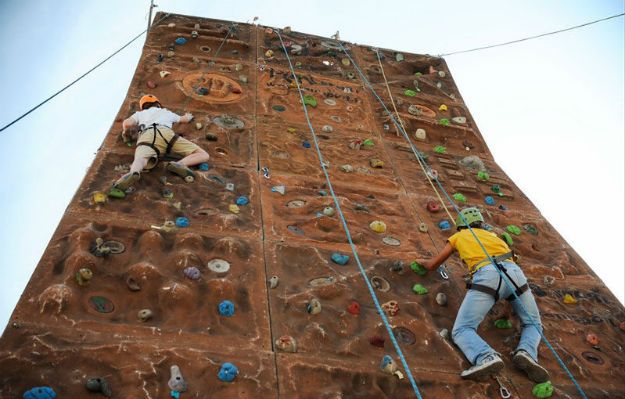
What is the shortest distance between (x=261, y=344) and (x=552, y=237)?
3.64 metres

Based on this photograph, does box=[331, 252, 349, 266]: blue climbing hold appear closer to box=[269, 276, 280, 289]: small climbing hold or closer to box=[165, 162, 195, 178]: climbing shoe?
box=[269, 276, 280, 289]: small climbing hold

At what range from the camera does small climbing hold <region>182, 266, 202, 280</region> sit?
334 cm

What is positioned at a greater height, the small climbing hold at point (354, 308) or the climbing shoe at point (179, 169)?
the climbing shoe at point (179, 169)

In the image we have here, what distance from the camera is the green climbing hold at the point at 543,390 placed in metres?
3.16

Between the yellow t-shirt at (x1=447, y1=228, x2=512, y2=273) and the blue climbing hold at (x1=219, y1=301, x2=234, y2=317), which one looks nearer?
the blue climbing hold at (x1=219, y1=301, x2=234, y2=317)

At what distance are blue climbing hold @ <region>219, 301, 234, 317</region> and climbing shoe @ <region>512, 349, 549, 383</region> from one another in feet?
5.93

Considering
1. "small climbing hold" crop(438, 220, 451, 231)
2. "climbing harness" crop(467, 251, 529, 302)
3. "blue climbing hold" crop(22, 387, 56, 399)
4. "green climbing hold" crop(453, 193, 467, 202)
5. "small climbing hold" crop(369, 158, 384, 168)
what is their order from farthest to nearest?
"small climbing hold" crop(369, 158, 384, 168), "green climbing hold" crop(453, 193, 467, 202), "small climbing hold" crop(438, 220, 451, 231), "climbing harness" crop(467, 251, 529, 302), "blue climbing hold" crop(22, 387, 56, 399)

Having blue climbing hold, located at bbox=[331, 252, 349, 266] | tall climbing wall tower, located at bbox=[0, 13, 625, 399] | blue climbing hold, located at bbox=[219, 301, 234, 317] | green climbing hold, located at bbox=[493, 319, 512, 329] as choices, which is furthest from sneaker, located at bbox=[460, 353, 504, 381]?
blue climbing hold, located at bbox=[219, 301, 234, 317]

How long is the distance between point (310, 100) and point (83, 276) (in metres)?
4.12

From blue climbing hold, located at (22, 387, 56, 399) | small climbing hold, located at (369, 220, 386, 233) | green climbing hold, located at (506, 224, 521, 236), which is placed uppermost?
blue climbing hold, located at (22, 387, 56, 399)

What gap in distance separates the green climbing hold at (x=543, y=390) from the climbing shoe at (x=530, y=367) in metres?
0.05

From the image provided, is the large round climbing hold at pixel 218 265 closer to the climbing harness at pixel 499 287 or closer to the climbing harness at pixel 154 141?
the climbing harness at pixel 154 141

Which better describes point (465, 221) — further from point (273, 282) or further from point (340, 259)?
point (273, 282)

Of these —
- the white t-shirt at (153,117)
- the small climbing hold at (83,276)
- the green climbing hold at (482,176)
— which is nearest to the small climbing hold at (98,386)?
the small climbing hold at (83,276)
